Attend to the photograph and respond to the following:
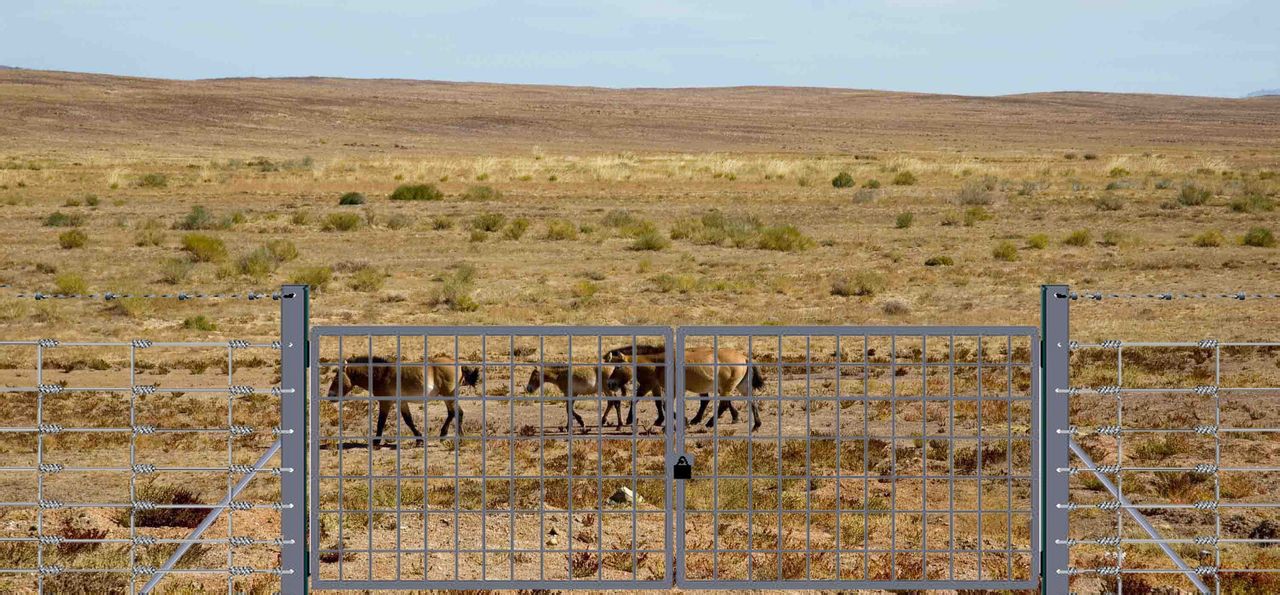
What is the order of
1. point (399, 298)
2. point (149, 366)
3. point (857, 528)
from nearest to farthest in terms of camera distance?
point (857, 528)
point (149, 366)
point (399, 298)

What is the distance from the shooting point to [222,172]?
72.6 meters

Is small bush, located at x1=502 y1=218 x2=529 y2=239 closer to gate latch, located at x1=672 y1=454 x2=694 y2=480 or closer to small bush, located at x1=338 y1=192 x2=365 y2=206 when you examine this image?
small bush, located at x1=338 y1=192 x2=365 y2=206

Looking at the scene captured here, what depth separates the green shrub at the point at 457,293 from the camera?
25.2 m

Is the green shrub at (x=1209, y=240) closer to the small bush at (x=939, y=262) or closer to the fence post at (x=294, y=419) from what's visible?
the small bush at (x=939, y=262)

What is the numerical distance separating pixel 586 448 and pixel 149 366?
776cm

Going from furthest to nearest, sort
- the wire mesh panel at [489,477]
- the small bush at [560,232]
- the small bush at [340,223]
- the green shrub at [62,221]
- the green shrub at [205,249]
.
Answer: the green shrub at [62,221] < the small bush at [340,223] < the small bush at [560,232] < the green shrub at [205,249] < the wire mesh panel at [489,477]

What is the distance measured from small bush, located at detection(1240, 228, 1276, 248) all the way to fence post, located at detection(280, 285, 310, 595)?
32126 millimetres

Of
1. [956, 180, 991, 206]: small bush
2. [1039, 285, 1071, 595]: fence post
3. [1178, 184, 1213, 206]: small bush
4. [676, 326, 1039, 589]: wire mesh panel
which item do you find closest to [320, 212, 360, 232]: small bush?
[956, 180, 991, 206]: small bush

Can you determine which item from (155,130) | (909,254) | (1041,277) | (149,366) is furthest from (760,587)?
(155,130)

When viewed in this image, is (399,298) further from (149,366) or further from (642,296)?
(149,366)

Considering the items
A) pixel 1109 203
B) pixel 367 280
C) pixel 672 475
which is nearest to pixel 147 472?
pixel 672 475

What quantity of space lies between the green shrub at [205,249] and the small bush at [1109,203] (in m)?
26.0

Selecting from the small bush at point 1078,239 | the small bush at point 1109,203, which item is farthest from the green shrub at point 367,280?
the small bush at point 1109,203

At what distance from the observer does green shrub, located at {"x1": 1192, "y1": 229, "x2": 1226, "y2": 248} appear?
34.5 meters
